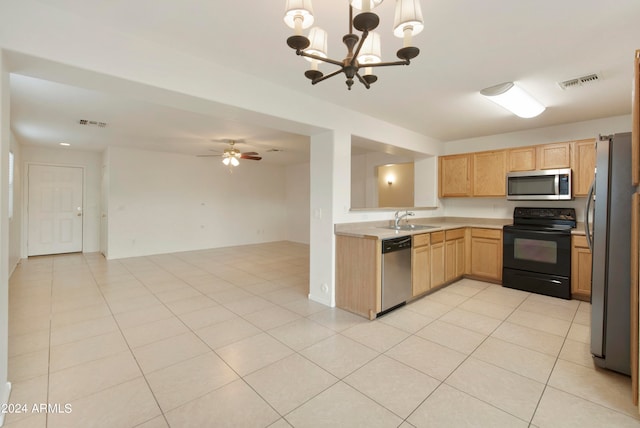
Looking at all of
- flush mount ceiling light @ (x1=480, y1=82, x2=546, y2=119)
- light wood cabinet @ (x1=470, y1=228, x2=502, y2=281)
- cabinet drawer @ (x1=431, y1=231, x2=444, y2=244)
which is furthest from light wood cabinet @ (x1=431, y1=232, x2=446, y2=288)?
flush mount ceiling light @ (x1=480, y1=82, x2=546, y2=119)

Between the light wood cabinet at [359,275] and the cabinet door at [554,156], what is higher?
the cabinet door at [554,156]

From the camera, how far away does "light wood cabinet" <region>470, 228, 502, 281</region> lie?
4.29m

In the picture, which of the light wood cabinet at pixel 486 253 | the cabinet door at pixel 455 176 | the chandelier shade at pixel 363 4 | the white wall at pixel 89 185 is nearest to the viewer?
the chandelier shade at pixel 363 4

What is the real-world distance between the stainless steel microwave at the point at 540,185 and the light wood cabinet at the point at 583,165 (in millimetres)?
99

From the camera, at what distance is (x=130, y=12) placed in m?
1.81

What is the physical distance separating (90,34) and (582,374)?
411 centimetres

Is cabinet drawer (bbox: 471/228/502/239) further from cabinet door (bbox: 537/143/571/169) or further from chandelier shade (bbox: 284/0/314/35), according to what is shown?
chandelier shade (bbox: 284/0/314/35)

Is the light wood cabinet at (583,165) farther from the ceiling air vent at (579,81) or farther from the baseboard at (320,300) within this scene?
the baseboard at (320,300)

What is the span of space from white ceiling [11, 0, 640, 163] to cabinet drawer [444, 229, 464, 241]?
1.56m

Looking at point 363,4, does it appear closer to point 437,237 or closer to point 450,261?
point 437,237

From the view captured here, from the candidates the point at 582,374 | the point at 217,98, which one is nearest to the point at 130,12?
the point at 217,98

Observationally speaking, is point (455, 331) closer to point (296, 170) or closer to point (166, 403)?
point (166, 403)

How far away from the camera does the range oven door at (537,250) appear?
3697 millimetres

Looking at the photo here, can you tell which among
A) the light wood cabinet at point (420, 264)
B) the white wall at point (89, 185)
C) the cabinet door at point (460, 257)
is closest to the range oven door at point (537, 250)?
the cabinet door at point (460, 257)
